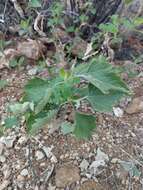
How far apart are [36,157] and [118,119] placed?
279 mm

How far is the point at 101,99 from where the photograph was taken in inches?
39.5

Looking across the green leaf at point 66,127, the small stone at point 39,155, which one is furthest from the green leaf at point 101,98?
the small stone at point 39,155

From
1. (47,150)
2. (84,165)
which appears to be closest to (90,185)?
(84,165)

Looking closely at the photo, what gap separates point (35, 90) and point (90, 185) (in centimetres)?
33

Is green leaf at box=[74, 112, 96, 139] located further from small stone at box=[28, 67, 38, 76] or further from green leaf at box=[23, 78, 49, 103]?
small stone at box=[28, 67, 38, 76]

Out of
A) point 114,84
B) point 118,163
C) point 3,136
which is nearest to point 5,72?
point 3,136

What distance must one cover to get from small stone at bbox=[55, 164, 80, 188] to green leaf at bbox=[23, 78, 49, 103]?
11.3 inches

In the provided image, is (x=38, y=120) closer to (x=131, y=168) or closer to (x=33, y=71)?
(x=131, y=168)

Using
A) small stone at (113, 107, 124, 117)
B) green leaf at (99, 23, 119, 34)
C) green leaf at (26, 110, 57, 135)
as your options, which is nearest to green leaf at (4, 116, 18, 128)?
green leaf at (26, 110, 57, 135)

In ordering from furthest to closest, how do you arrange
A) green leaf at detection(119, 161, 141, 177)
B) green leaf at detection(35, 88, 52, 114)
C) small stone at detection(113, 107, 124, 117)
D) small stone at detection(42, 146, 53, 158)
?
small stone at detection(113, 107, 124, 117) < small stone at detection(42, 146, 53, 158) < green leaf at detection(119, 161, 141, 177) < green leaf at detection(35, 88, 52, 114)

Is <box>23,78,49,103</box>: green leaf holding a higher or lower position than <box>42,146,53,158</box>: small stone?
higher

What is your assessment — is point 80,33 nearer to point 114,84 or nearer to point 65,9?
point 65,9

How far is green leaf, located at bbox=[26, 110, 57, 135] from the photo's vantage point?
99 centimetres

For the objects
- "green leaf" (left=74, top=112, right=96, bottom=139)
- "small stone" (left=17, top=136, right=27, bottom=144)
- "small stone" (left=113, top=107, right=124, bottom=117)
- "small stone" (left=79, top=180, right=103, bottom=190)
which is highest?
"green leaf" (left=74, top=112, right=96, bottom=139)
